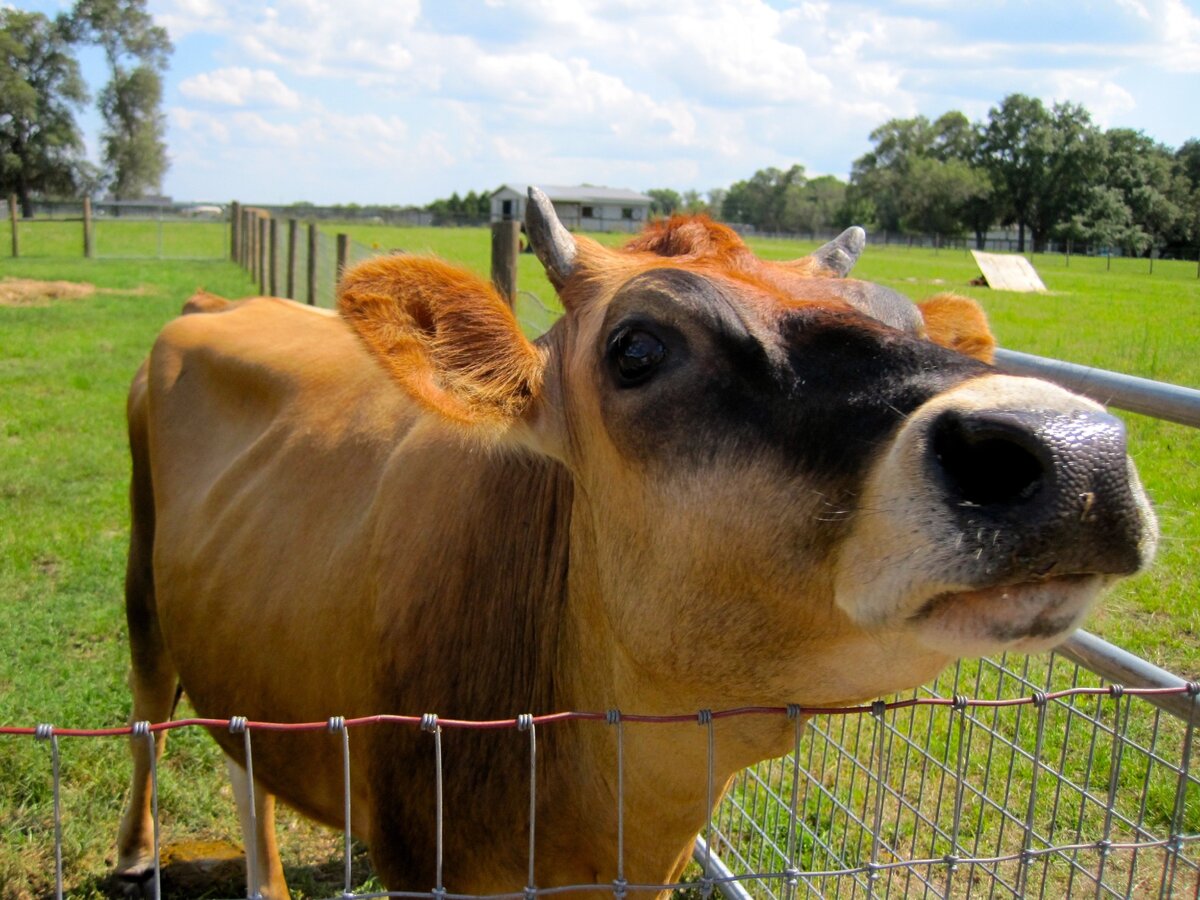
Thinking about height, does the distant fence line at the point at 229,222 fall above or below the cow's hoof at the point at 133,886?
above

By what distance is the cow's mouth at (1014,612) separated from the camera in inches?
60.9

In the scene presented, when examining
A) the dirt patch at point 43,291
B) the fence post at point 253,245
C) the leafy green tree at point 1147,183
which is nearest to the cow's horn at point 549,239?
the leafy green tree at point 1147,183

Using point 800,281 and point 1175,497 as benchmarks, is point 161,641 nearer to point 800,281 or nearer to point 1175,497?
point 800,281

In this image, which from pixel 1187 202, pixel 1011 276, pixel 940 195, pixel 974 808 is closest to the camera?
pixel 974 808

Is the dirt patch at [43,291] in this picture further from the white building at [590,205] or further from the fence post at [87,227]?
the white building at [590,205]

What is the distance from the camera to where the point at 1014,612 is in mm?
1559

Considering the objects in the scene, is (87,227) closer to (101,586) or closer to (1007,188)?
(101,586)

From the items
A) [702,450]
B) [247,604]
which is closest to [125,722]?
[247,604]

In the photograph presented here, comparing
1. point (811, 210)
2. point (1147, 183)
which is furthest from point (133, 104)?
point (1147, 183)

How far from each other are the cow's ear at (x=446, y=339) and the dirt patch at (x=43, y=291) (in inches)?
804

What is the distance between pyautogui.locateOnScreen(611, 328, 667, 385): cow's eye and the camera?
205 centimetres

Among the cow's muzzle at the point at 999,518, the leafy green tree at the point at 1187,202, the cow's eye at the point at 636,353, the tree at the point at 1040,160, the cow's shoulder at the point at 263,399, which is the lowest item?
the cow's shoulder at the point at 263,399

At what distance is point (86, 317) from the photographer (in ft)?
59.9

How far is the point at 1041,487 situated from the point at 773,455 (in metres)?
0.49
